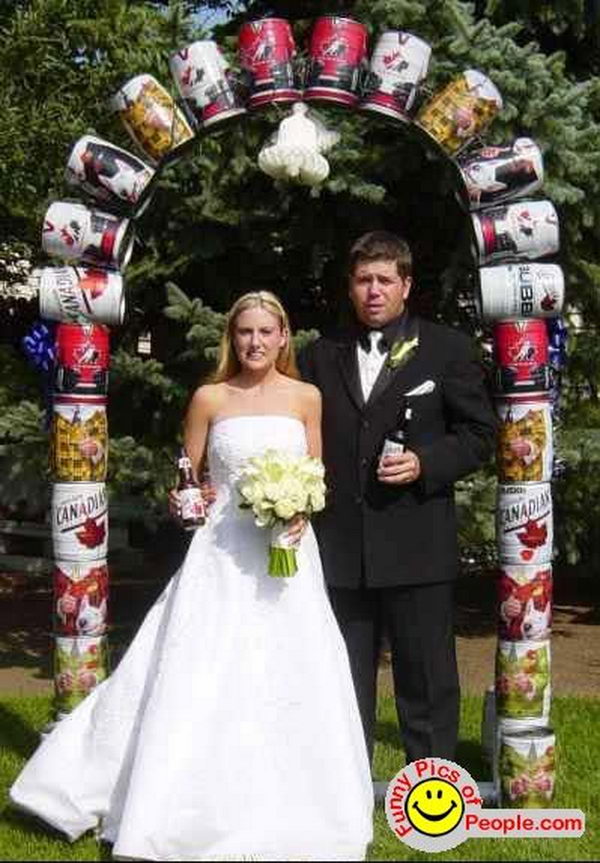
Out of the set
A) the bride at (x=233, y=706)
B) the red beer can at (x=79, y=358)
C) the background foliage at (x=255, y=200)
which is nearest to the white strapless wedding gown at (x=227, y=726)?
the bride at (x=233, y=706)

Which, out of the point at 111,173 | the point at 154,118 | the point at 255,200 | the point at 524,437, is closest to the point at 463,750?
the point at 524,437

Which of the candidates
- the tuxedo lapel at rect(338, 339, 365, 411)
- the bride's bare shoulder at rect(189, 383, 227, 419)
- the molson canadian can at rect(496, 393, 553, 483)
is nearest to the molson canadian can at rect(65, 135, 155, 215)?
the bride's bare shoulder at rect(189, 383, 227, 419)

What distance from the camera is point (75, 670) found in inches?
200

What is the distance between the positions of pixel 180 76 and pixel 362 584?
2.19m

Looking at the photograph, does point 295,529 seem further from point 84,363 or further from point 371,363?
point 84,363

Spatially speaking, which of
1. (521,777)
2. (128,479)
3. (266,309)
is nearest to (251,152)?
(128,479)

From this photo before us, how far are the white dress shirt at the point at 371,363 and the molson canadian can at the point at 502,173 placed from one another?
739 millimetres

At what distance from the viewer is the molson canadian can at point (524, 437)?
15.9 feet

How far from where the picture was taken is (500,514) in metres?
4.91

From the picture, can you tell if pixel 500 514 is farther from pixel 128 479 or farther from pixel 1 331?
pixel 1 331

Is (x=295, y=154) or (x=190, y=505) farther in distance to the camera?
(x=295, y=154)

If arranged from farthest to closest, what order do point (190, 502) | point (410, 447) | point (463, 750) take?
point (463, 750)
point (410, 447)
point (190, 502)

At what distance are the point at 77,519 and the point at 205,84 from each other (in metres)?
1.86

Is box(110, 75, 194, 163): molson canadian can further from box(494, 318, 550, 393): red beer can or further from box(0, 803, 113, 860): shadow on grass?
box(0, 803, 113, 860): shadow on grass
